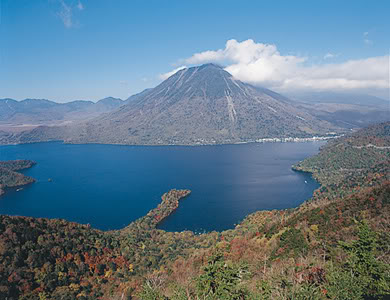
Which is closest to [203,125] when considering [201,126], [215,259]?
[201,126]

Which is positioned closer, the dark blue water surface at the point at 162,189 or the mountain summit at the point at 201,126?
the dark blue water surface at the point at 162,189

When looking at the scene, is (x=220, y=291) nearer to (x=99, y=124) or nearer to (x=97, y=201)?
(x=97, y=201)

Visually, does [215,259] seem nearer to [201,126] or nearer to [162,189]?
[162,189]

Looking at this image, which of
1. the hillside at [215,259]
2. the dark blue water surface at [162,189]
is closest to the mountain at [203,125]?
the dark blue water surface at [162,189]

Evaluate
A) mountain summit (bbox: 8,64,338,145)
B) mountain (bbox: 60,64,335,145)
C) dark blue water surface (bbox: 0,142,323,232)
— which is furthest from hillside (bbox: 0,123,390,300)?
mountain (bbox: 60,64,335,145)

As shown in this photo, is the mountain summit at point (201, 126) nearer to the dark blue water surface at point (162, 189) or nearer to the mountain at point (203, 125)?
the mountain at point (203, 125)

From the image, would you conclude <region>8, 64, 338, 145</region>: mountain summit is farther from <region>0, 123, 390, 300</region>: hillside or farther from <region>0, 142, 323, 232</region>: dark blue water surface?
<region>0, 123, 390, 300</region>: hillside

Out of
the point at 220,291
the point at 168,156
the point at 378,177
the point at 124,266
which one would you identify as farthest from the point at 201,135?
the point at 220,291
